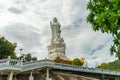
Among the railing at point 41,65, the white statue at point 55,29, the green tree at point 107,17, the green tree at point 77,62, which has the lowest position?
the railing at point 41,65

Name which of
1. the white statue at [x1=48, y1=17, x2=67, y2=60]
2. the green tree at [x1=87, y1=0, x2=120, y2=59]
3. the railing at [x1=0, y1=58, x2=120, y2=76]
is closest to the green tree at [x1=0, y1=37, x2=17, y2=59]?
the railing at [x1=0, y1=58, x2=120, y2=76]

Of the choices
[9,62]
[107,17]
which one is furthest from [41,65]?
[107,17]

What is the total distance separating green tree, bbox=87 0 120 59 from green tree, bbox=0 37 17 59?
22.8 metres

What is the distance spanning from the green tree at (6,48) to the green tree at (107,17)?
2284cm

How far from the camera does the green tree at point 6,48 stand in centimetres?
3341

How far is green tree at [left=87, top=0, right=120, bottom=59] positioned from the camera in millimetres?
10016

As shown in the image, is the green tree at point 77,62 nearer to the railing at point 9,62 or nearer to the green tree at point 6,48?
the green tree at point 6,48

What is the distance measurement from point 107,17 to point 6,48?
24.9 m

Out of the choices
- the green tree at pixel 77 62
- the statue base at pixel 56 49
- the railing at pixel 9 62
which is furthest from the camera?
the statue base at pixel 56 49

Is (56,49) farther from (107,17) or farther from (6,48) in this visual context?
(107,17)

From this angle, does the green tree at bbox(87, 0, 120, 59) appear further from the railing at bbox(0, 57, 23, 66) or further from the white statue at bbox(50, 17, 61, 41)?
the white statue at bbox(50, 17, 61, 41)

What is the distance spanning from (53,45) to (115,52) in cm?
3792

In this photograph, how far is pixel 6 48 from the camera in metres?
33.8

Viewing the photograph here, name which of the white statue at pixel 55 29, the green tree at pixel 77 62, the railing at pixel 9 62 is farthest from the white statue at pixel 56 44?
the railing at pixel 9 62
